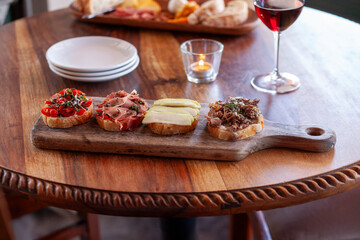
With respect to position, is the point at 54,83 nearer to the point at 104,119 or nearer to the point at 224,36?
the point at 104,119

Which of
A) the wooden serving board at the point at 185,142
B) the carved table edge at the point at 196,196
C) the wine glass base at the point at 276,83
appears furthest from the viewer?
the wine glass base at the point at 276,83

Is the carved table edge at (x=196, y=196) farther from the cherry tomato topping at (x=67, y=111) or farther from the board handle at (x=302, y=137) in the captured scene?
the cherry tomato topping at (x=67, y=111)

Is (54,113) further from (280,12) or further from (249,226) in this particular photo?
(249,226)

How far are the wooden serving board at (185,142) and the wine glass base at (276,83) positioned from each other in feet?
1.10

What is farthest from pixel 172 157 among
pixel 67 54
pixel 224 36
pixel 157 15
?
pixel 157 15

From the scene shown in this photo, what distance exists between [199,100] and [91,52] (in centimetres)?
58

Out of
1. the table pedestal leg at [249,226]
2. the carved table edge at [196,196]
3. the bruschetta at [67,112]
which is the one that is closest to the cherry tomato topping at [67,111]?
the bruschetta at [67,112]

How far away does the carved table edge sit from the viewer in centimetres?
104

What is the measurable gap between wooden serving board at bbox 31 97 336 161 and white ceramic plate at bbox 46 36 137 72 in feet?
1.66

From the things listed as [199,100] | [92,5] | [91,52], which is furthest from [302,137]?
[92,5]

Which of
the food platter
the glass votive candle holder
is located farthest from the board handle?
the food platter

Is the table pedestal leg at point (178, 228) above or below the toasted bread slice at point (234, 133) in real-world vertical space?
below

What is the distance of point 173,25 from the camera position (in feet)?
6.63

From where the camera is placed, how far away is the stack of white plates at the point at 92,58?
1.55 meters
